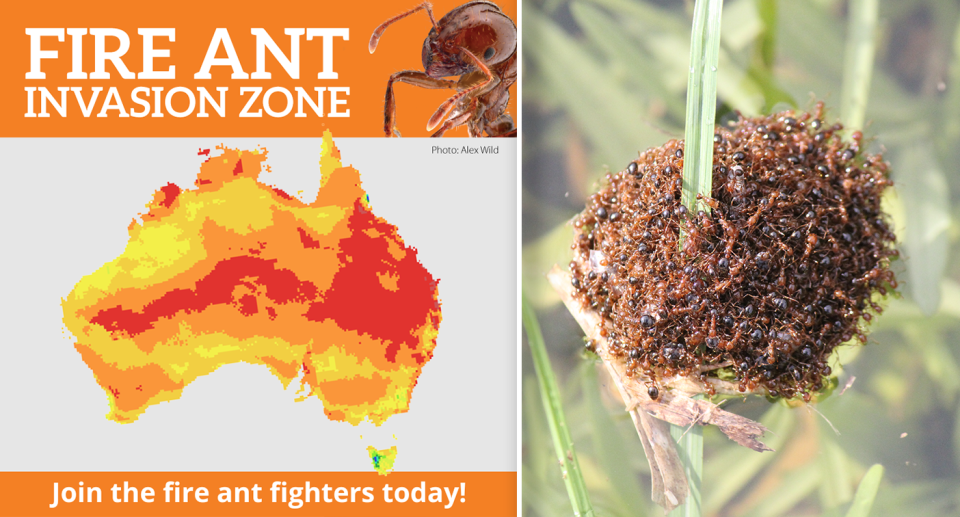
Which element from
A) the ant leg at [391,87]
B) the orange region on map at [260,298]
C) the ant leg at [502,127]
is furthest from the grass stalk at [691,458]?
the ant leg at [391,87]

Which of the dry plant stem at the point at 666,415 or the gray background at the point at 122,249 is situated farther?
the gray background at the point at 122,249

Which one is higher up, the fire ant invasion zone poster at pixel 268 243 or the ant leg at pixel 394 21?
the ant leg at pixel 394 21

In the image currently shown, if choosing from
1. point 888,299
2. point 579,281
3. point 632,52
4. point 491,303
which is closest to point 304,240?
point 491,303

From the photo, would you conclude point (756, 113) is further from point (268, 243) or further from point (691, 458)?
point (268, 243)

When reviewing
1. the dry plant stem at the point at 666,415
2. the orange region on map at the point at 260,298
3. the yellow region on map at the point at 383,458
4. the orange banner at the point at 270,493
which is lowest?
the orange banner at the point at 270,493

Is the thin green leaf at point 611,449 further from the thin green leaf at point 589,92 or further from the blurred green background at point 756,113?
the thin green leaf at point 589,92

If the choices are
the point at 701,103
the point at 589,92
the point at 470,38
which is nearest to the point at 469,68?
the point at 470,38

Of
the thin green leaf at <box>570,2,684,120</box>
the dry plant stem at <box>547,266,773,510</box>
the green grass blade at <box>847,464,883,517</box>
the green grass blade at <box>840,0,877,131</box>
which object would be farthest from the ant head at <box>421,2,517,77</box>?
the green grass blade at <box>847,464,883,517</box>

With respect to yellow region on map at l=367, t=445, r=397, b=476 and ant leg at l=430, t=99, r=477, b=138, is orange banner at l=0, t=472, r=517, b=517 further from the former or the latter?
ant leg at l=430, t=99, r=477, b=138
